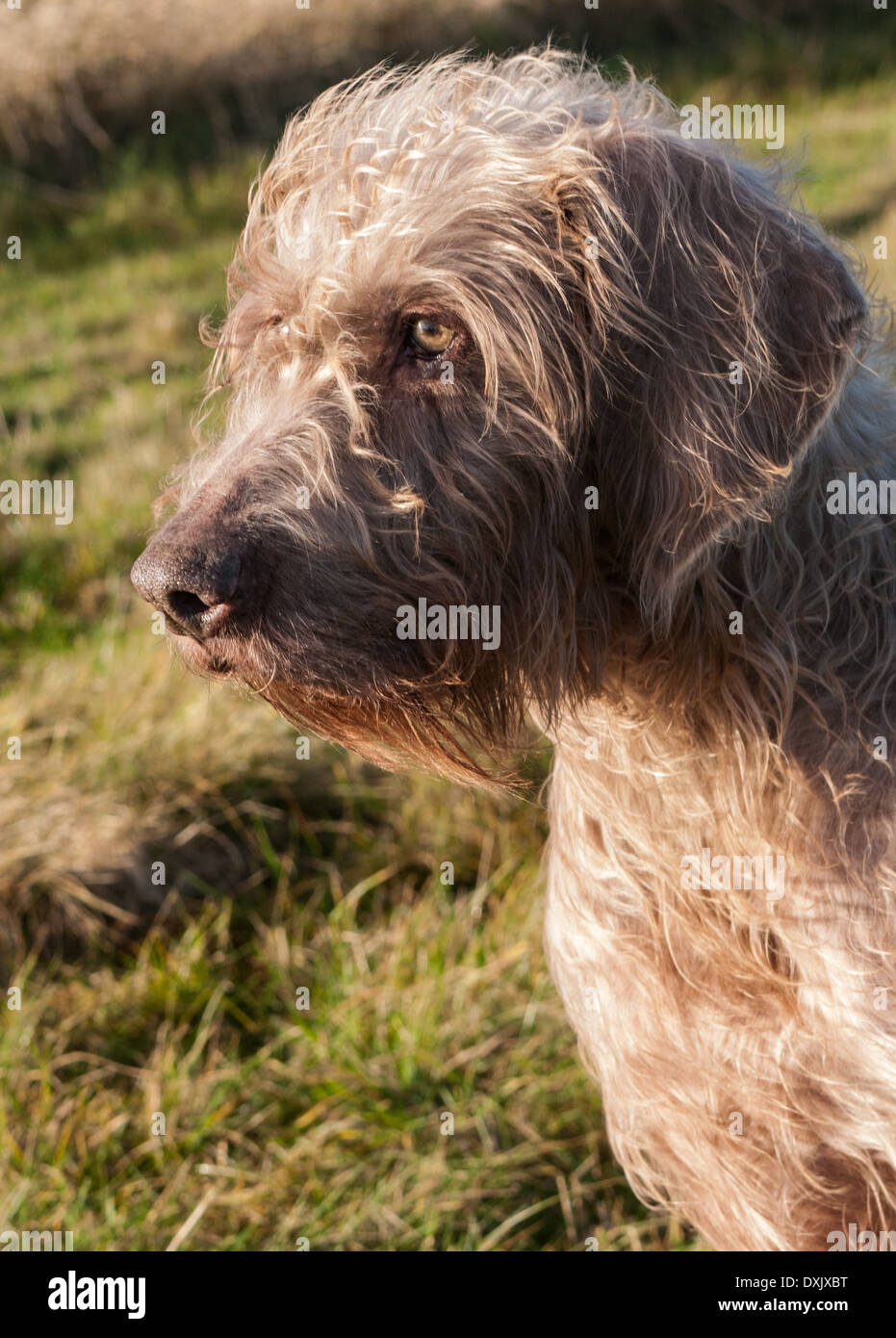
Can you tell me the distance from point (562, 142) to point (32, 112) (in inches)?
455

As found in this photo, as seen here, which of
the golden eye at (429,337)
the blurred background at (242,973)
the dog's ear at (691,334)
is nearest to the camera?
the dog's ear at (691,334)

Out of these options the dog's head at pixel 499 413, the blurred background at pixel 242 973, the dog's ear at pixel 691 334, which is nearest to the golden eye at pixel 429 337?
the dog's head at pixel 499 413

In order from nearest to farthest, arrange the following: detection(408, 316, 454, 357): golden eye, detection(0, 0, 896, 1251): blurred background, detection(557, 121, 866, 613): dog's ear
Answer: detection(557, 121, 866, 613): dog's ear < detection(408, 316, 454, 357): golden eye < detection(0, 0, 896, 1251): blurred background

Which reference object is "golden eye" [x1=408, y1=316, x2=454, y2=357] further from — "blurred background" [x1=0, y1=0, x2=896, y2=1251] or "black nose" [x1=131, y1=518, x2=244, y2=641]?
"blurred background" [x1=0, y1=0, x2=896, y2=1251]

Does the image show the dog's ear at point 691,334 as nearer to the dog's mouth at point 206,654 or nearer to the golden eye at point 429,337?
the golden eye at point 429,337

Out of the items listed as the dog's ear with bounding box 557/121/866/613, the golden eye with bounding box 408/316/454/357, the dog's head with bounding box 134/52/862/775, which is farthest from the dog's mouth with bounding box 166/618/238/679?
the dog's ear with bounding box 557/121/866/613

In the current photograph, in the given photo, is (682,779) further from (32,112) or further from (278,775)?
(32,112)

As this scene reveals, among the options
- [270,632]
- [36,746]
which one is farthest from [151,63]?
[270,632]

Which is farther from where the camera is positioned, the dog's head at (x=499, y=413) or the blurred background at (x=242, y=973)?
the blurred background at (x=242, y=973)

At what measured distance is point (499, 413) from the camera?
2.41 m

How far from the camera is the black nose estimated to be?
7.47 feet

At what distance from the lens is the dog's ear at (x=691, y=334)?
7.43ft

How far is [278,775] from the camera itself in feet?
16.2

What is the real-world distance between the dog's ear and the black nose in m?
0.68
